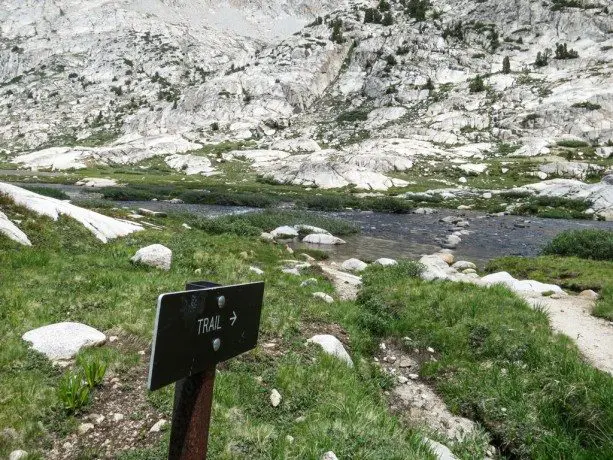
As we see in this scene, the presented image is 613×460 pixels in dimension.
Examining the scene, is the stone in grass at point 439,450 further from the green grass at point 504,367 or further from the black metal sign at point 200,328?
the black metal sign at point 200,328

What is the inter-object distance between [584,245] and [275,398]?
109 feet

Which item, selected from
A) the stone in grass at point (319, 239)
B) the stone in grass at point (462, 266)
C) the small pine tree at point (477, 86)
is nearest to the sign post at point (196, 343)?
the stone in grass at point (462, 266)

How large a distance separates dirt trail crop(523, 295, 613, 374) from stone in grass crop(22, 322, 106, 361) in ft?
36.2

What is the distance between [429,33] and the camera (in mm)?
187750

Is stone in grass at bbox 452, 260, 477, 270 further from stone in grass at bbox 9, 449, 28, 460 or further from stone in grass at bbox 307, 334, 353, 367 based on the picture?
stone in grass at bbox 9, 449, 28, 460

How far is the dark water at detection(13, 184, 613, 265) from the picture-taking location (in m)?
36.3

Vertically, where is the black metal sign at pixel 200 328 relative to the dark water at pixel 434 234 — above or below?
above

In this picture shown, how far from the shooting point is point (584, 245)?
32781mm

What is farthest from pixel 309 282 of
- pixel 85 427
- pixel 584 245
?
pixel 584 245

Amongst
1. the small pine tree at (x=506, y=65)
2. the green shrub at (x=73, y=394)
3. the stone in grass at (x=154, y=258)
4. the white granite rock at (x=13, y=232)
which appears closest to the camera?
the green shrub at (x=73, y=394)

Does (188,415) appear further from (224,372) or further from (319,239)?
(319,239)

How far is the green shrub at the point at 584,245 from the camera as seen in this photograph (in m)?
30.9

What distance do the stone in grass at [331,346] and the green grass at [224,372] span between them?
12.0 inches

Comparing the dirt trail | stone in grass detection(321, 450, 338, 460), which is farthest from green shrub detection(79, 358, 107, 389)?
the dirt trail
